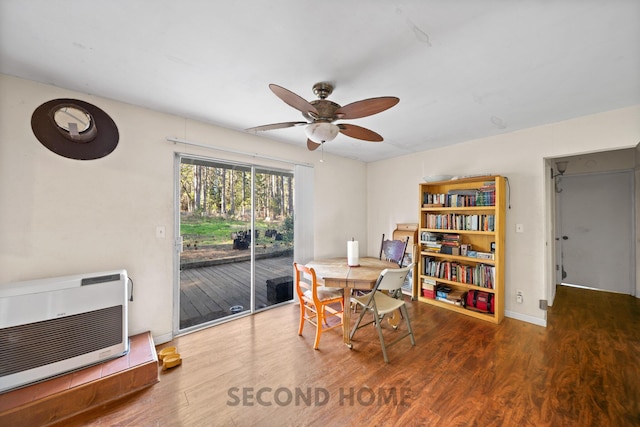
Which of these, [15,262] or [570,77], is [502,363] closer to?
[570,77]

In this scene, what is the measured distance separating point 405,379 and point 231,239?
240 cm

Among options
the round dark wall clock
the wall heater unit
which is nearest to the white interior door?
the wall heater unit

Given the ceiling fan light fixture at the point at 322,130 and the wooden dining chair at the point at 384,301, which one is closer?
the ceiling fan light fixture at the point at 322,130

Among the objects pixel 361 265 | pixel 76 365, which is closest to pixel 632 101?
pixel 361 265

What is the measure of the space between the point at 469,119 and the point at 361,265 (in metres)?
2.07

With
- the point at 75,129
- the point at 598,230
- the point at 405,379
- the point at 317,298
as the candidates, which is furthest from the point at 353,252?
the point at 598,230

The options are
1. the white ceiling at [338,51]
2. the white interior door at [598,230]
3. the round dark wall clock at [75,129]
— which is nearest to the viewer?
the white ceiling at [338,51]

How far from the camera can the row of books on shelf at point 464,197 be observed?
9.52ft

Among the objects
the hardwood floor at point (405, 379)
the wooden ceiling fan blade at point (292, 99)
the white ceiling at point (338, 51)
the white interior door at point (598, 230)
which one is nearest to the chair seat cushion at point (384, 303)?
the hardwood floor at point (405, 379)

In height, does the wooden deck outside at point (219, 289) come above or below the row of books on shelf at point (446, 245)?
below

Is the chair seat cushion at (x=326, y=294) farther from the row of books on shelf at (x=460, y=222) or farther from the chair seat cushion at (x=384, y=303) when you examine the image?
the row of books on shelf at (x=460, y=222)

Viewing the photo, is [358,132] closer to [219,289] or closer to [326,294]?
[326,294]

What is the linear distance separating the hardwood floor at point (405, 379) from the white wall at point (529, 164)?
507mm

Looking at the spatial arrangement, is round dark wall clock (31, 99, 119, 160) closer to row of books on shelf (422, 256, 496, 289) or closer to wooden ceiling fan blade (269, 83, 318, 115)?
wooden ceiling fan blade (269, 83, 318, 115)
